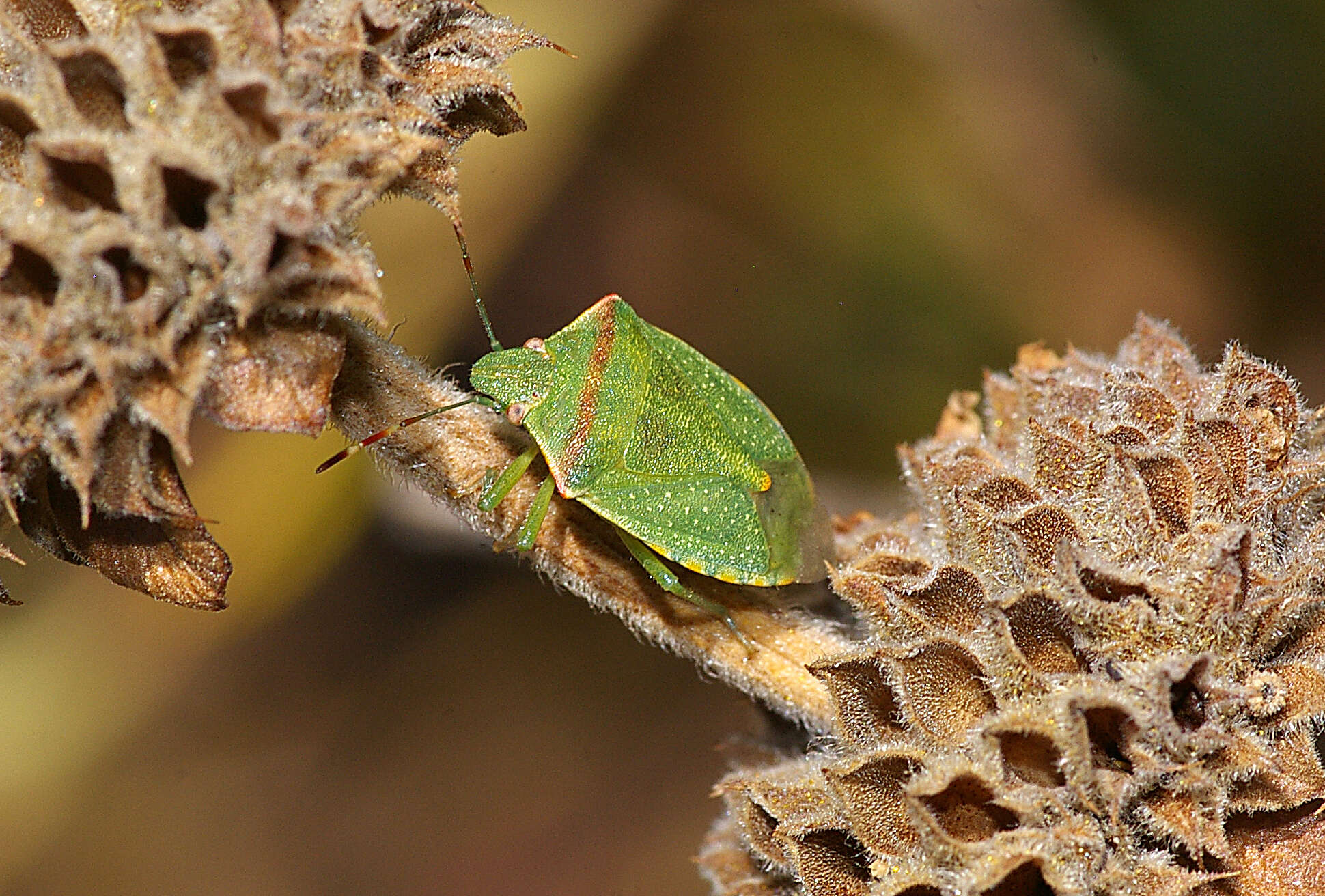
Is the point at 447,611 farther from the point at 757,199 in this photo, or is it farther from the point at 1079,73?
the point at 1079,73

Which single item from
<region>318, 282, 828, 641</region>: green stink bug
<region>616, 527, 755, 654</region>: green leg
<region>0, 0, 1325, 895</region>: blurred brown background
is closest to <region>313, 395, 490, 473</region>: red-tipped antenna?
<region>318, 282, 828, 641</region>: green stink bug

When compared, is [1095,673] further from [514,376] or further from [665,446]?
[514,376]

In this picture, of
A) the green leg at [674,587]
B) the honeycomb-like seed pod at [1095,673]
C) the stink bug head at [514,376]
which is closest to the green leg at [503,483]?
the stink bug head at [514,376]

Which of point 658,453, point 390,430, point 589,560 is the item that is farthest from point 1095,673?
point 390,430

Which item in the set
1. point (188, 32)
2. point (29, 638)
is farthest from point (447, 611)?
point (188, 32)

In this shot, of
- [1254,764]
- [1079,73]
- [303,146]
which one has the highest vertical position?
[1079,73]
